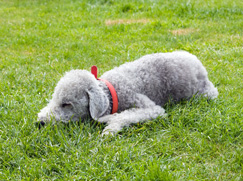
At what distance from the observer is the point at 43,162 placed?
2773 millimetres

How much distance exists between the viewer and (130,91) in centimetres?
378

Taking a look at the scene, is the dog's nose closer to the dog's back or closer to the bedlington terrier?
the bedlington terrier

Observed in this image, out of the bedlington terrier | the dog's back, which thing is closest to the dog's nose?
the bedlington terrier

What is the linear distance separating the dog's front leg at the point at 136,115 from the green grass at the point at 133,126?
0.10 meters

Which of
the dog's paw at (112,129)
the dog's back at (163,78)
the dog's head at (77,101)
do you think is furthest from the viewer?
the dog's back at (163,78)

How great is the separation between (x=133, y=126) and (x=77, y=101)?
2.39 ft

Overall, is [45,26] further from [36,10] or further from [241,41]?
[241,41]

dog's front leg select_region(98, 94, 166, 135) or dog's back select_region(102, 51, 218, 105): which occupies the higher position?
dog's back select_region(102, 51, 218, 105)

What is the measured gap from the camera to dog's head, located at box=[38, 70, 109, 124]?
338cm

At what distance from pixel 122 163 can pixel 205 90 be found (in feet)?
6.62

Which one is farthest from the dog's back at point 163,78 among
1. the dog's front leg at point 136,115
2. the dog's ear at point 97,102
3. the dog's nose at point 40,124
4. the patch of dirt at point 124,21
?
the patch of dirt at point 124,21

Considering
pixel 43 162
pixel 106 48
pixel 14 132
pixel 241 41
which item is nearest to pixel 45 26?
pixel 106 48

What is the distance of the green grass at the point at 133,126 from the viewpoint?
9.10 feet

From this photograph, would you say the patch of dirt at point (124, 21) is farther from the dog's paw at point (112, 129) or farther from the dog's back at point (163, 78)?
the dog's paw at point (112, 129)
